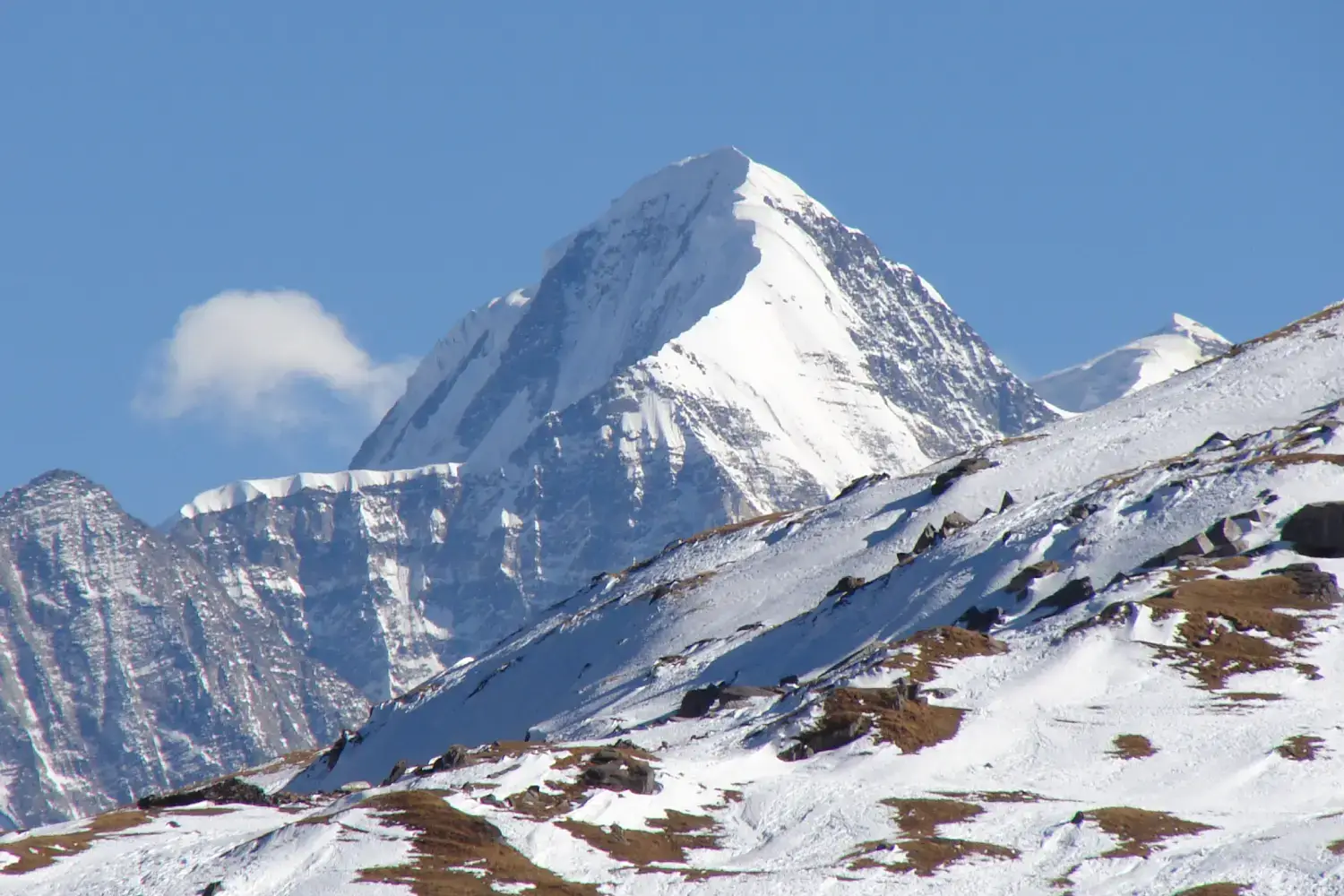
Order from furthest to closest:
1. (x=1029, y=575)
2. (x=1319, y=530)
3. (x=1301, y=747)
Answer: (x=1029, y=575), (x=1319, y=530), (x=1301, y=747)

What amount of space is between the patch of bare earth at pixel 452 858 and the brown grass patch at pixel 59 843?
10.0m

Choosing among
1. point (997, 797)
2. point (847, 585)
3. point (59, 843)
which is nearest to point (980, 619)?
point (847, 585)

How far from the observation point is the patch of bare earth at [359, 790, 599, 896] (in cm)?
7125

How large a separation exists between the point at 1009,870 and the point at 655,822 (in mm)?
13632

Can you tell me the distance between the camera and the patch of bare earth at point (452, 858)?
71.2 metres

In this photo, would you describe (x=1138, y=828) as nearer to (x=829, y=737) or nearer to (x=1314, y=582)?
(x=829, y=737)

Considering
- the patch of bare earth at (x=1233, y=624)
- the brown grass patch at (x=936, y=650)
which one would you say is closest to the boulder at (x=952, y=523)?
the patch of bare earth at (x=1233, y=624)

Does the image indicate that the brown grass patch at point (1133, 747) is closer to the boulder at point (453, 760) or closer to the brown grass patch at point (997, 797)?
the brown grass patch at point (997, 797)

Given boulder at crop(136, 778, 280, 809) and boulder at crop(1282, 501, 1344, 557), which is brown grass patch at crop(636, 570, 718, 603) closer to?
boulder at crop(1282, 501, 1344, 557)

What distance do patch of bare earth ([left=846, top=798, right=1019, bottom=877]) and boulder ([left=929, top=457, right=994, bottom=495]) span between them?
291 feet

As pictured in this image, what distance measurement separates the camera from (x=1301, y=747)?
286 feet

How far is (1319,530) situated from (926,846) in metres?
52.4

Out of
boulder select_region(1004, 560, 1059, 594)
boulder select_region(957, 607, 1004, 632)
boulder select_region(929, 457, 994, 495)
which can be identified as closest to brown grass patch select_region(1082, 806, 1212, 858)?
boulder select_region(957, 607, 1004, 632)

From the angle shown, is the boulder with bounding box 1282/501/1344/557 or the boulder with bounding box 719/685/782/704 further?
the boulder with bounding box 1282/501/1344/557
